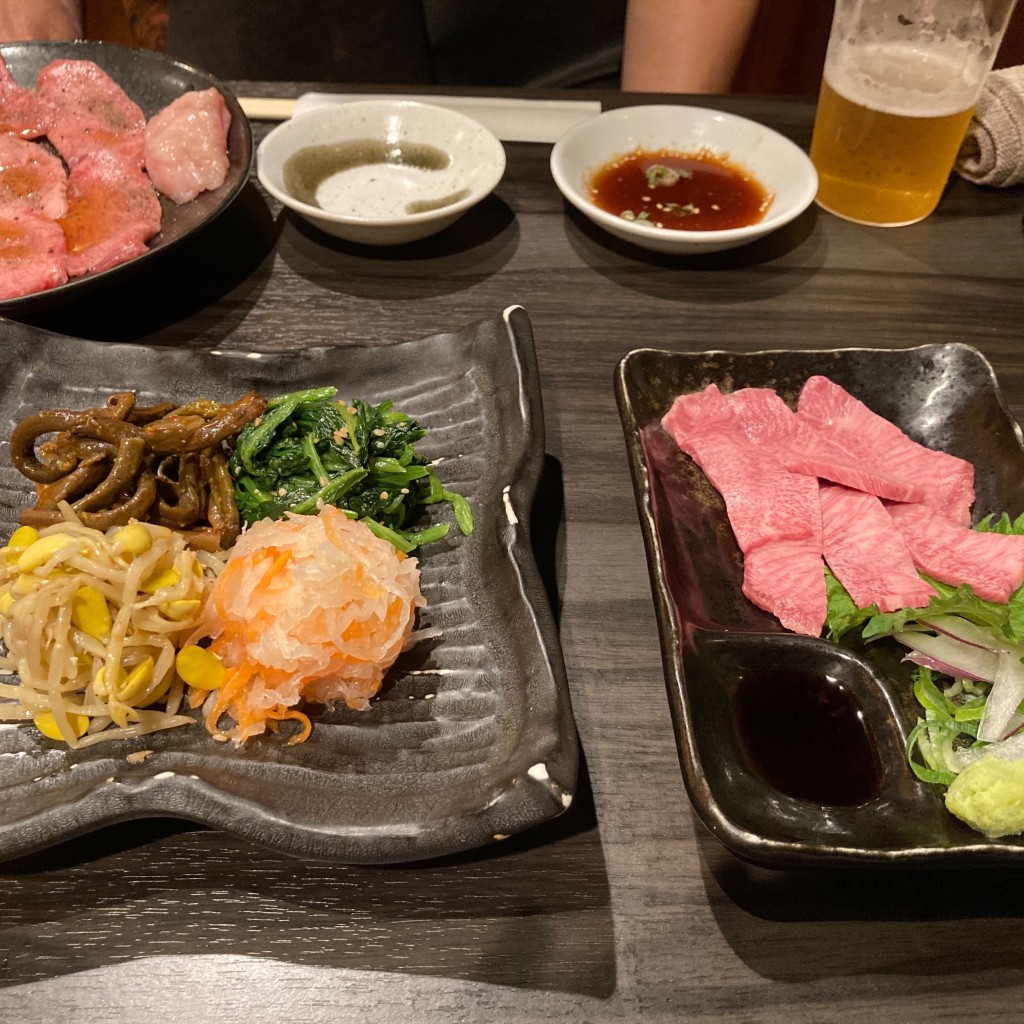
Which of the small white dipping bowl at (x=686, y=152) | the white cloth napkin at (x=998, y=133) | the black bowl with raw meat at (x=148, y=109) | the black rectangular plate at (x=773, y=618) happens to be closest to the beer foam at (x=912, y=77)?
the small white dipping bowl at (x=686, y=152)

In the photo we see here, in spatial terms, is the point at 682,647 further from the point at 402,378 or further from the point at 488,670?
the point at 402,378

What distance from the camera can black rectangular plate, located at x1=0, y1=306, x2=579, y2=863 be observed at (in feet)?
4.17

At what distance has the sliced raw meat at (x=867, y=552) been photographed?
1726 millimetres

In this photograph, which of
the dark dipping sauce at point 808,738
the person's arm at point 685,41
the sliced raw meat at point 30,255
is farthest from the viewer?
the person's arm at point 685,41

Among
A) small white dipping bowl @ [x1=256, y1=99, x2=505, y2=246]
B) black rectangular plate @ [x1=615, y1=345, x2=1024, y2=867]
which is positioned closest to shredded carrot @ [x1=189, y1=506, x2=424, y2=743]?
black rectangular plate @ [x1=615, y1=345, x2=1024, y2=867]

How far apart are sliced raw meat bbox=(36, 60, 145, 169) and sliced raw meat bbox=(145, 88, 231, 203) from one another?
0.69ft

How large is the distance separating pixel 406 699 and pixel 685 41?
3.62 meters

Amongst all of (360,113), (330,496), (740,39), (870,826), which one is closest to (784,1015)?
(870,826)

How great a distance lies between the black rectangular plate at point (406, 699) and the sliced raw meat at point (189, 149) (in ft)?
2.97

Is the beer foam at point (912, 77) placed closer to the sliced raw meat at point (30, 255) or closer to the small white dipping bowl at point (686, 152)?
the small white dipping bowl at point (686, 152)

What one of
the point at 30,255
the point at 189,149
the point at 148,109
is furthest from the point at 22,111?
the point at 30,255

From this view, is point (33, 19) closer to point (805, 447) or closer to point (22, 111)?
point (22, 111)

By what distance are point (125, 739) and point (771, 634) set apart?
4.21 feet

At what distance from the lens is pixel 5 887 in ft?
4.50
